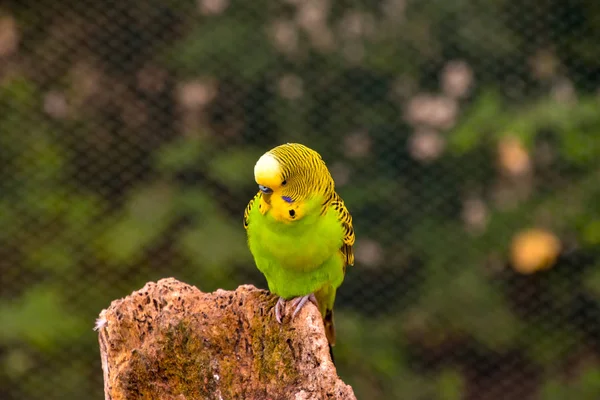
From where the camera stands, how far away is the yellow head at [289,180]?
1.20 meters

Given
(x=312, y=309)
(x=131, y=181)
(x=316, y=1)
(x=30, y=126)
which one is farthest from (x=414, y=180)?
(x=312, y=309)

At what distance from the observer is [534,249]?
8.48 ft

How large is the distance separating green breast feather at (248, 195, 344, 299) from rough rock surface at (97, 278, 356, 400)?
74 mm

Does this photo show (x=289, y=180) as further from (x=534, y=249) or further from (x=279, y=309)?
(x=534, y=249)

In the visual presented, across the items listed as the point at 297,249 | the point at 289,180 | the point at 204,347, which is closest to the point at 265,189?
the point at 289,180

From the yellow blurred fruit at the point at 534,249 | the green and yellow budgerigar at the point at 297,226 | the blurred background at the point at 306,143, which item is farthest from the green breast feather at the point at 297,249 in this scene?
the yellow blurred fruit at the point at 534,249

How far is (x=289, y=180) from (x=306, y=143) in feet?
4.20

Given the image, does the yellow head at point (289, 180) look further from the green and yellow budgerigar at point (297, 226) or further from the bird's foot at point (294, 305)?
the bird's foot at point (294, 305)

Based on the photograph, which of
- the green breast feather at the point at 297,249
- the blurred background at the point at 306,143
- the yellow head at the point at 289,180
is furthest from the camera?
the blurred background at the point at 306,143

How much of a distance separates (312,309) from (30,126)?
150 centimetres

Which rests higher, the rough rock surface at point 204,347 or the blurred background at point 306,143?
the blurred background at point 306,143

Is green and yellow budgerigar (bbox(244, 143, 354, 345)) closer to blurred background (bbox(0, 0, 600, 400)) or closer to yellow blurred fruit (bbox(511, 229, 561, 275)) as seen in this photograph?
blurred background (bbox(0, 0, 600, 400))

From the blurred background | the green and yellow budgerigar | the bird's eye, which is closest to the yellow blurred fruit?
the blurred background

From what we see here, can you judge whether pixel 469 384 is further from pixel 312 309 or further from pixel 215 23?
pixel 312 309
